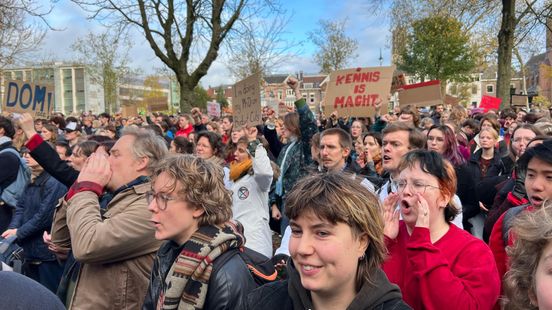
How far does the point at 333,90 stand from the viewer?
859cm

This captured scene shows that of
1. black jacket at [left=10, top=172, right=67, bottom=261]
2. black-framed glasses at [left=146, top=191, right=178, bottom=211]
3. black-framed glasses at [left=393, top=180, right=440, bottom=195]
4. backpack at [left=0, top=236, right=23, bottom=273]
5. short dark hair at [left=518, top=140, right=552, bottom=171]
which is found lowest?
backpack at [left=0, top=236, right=23, bottom=273]

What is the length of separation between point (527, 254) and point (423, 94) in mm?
9136

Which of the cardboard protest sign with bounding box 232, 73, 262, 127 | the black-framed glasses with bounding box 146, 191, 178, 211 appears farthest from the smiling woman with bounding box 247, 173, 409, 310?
the cardboard protest sign with bounding box 232, 73, 262, 127

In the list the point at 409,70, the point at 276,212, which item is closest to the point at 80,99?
the point at 409,70

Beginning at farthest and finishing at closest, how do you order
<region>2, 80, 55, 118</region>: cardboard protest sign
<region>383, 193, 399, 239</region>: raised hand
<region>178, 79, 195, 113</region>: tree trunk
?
<region>178, 79, 195, 113</region>: tree trunk, <region>2, 80, 55, 118</region>: cardboard protest sign, <region>383, 193, 399, 239</region>: raised hand

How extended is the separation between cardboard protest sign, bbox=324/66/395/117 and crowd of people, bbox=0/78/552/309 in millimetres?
3528

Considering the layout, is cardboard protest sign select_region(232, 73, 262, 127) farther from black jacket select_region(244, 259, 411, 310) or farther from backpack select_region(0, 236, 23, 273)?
black jacket select_region(244, 259, 411, 310)

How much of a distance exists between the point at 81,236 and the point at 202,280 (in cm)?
87

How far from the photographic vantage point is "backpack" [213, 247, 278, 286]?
2.30 metres

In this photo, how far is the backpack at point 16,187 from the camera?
5.43 m

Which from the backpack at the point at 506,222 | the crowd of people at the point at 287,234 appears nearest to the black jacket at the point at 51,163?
the crowd of people at the point at 287,234

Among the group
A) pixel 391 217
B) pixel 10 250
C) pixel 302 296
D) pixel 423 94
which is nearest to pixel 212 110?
pixel 423 94

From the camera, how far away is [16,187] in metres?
5.50

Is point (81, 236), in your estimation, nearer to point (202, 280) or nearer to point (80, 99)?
point (202, 280)
